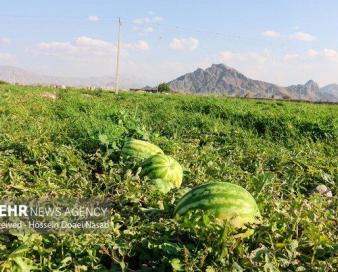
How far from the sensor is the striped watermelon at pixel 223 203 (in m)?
3.06

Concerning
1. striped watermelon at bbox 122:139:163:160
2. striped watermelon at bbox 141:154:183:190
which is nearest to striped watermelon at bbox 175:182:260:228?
striped watermelon at bbox 141:154:183:190

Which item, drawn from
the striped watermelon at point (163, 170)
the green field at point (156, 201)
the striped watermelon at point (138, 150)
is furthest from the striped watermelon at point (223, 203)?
the striped watermelon at point (138, 150)

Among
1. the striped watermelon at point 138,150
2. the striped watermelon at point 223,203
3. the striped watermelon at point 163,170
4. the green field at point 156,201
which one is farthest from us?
the striped watermelon at point 138,150

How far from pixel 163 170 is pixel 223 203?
1.28m

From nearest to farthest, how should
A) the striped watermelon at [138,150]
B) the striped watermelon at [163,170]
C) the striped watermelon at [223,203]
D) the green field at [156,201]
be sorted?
the green field at [156,201] < the striped watermelon at [223,203] < the striped watermelon at [163,170] < the striped watermelon at [138,150]

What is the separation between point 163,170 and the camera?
433 cm

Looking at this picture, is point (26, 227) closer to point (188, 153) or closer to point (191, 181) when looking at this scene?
point (191, 181)

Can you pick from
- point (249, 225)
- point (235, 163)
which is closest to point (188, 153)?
point (235, 163)

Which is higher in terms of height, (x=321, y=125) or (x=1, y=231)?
(x=321, y=125)

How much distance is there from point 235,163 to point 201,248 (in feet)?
11.5

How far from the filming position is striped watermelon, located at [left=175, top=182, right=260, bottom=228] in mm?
3062

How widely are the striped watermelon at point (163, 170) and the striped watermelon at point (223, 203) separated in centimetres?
101

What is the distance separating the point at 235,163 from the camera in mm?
6129

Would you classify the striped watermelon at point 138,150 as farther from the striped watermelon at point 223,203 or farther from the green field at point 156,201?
the striped watermelon at point 223,203
